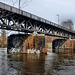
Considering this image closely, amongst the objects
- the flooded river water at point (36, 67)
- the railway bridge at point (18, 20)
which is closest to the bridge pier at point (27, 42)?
the railway bridge at point (18, 20)

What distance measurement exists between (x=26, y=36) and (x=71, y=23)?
268 ft

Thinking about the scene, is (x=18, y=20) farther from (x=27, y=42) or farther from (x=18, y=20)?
(x=27, y=42)

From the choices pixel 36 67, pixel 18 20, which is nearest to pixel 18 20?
pixel 18 20

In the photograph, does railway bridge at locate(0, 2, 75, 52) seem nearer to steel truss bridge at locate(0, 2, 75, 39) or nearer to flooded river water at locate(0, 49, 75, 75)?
steel truss bridge at locate(0, 2, 75, 39)

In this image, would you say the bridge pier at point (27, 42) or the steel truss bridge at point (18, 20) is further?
the bridge pier at point (27, 42)

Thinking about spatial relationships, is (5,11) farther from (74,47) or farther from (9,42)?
(74,47)

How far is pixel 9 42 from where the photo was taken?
107 ft

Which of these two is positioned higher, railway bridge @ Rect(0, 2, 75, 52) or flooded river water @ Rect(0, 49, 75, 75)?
railway bridge @ Rect(0, 2, 75, 52)

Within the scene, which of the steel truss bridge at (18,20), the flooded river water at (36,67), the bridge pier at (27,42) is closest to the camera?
the flooded river water at (36,67)

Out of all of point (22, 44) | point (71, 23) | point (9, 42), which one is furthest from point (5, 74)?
point (71, 23)

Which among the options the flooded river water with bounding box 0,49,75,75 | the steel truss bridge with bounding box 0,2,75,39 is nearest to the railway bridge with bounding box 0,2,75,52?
the steel truss bridge with bounding box 0,2,75,39

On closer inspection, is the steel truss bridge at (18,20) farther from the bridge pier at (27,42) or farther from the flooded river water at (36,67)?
the flooded river water at (36,67)

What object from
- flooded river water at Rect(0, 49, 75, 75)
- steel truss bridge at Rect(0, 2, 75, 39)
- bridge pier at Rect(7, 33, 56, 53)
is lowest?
flooded river water at Rect(0, 49, 75, 75)

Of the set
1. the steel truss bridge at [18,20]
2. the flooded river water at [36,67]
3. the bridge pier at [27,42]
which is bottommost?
the flooded river water at [36,67]
